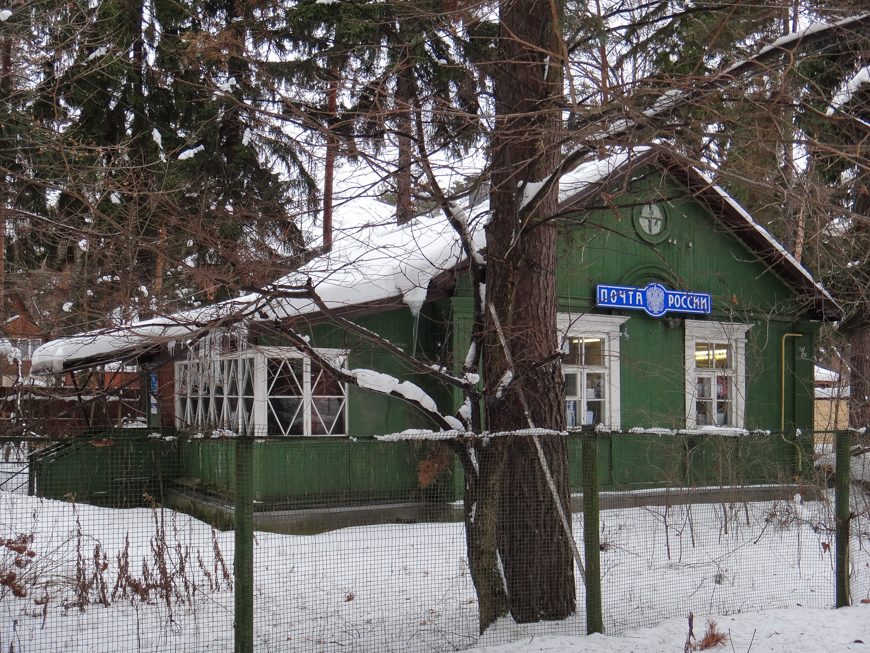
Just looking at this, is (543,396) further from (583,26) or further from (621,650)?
(583,26)

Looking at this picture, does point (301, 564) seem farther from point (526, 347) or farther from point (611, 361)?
→ point (611, 361)

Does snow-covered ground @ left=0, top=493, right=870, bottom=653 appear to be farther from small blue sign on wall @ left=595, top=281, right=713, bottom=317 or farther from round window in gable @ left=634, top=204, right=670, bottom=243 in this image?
round window in gable @ left=634, top=204, right=670, bottom=243

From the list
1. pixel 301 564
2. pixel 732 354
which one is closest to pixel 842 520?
pixel 301 564

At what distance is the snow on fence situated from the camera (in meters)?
5.25

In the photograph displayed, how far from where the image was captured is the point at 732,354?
13945mm

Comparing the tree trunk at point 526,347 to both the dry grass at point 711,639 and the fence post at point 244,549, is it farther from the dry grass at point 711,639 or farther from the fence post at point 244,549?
the fence post at point 244,549

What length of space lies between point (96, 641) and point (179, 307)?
441cm

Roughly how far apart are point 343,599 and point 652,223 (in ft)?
29.9

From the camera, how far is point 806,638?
5820mm

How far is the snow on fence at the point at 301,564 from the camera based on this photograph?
525cm

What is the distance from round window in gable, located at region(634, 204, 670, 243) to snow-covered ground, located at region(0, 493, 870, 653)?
247 inches

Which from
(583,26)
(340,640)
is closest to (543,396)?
(340,640)

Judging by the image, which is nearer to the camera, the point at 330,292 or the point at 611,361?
the point at 330,292

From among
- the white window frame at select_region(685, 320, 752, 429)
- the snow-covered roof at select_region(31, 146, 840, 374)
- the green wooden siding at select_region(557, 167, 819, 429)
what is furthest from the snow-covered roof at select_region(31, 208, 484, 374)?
the white window frame at select_region(685, 320, 752, 429)
